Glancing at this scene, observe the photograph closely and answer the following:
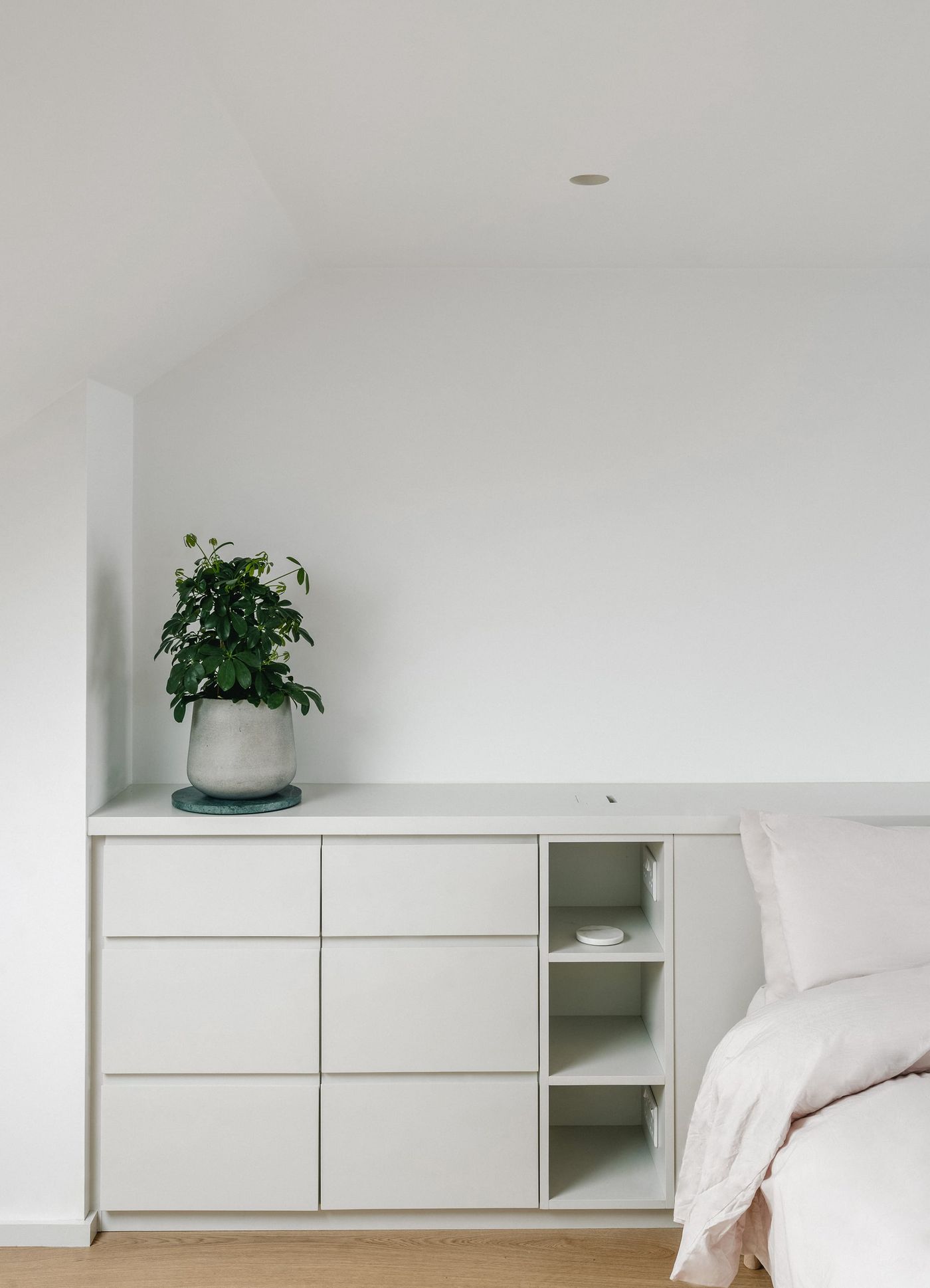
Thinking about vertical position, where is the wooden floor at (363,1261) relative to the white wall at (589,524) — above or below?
below

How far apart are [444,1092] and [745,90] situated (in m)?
2.24

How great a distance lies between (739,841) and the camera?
8.43 ft

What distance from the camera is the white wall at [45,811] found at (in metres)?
2.55

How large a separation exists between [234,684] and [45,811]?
56cm

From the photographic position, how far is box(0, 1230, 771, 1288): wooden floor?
7.82ft

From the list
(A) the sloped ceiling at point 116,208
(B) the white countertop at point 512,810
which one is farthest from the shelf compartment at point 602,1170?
(A) the sloped ceiling at point 116,208

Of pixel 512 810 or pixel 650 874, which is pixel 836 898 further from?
pixel 512 810

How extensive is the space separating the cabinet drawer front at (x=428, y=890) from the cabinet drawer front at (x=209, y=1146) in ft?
A: 1.41

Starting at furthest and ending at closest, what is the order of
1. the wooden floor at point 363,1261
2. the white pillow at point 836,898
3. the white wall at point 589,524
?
the white wall at point 589,524, the wooden floor at point 363,1261, the white pillow at point 836,898

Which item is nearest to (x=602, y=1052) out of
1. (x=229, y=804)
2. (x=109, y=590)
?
(x=229, y=804)

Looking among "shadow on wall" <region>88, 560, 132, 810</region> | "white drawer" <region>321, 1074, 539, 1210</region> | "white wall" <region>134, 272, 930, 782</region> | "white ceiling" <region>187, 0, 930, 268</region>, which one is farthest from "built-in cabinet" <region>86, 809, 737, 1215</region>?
"white ceiling" <region>187, 0, 930, 268</region>

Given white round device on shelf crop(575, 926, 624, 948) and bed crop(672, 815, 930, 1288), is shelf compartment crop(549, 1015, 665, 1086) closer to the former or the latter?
white round device on shelf crop(575, 926, 624, 948)

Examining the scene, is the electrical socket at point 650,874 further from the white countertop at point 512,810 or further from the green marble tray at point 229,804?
the green marble tray at point 229,804

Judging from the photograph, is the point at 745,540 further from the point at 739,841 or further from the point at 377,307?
the point at 377,307
